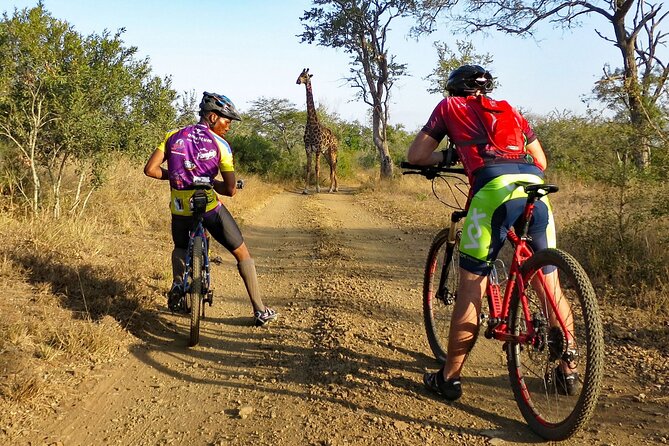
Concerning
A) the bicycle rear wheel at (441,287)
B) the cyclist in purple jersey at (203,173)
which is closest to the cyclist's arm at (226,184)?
the cyclist in purple jersey at (203,173)

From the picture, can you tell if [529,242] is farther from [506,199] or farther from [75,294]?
[75,294]

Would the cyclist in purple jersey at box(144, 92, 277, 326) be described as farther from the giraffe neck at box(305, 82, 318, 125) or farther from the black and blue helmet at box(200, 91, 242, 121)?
the giraffe neck at box(305, 82, 318, 125)

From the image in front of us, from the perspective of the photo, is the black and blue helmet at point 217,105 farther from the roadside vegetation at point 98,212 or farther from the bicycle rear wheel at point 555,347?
the bicycle rear wheel at point 555,347

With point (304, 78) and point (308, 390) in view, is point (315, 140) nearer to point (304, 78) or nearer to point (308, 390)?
point (304, 78)

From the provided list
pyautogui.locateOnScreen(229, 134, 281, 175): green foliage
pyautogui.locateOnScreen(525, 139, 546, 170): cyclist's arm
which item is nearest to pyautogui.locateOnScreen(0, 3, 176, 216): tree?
pyautogui.locateOnScreen(525, 139, 546, 170): cyclist's arm

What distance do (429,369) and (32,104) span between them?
6.03 metres

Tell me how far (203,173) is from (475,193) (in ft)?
7.63

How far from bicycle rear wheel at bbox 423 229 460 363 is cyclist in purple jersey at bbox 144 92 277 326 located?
4.65ft

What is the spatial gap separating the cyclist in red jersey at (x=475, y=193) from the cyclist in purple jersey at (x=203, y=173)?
1850mm

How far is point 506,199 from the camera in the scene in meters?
2.59

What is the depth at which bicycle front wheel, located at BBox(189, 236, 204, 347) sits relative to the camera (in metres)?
3.74

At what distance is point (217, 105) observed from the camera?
13.4 ft

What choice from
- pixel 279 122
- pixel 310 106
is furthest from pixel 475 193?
pixel 279 122

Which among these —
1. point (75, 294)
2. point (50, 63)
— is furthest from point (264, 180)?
point (75, 294)
